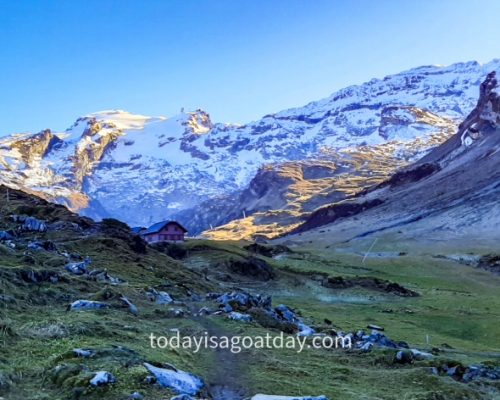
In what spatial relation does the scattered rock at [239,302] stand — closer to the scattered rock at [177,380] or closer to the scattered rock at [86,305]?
the scattered rock at [86,305]

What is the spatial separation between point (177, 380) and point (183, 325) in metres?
12.1

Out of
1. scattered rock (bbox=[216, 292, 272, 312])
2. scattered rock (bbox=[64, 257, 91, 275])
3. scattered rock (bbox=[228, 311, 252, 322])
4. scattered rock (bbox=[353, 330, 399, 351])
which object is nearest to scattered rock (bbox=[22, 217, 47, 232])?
scattered rock (bbox=[64, 257, 91, 275])

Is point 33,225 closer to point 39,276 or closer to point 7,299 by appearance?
point 39,276

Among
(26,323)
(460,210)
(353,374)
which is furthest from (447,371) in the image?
(460,210)

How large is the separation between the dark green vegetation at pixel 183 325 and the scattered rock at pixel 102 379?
0.76 feet

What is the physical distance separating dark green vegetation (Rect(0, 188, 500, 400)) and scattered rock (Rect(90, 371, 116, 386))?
23 centimetres

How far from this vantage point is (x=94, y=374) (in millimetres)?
18516

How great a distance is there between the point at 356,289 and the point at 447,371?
55.9 m

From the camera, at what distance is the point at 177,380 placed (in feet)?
65.3

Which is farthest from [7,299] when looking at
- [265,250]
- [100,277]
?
[265,250]

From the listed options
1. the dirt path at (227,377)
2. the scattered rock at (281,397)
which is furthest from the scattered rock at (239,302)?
the scattered rock at (281,397)

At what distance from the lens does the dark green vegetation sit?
67.3 feet

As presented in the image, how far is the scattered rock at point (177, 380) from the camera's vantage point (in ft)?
63.6

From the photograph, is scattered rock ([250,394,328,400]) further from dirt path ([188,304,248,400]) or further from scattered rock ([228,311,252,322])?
scattered rock ([228,311,252,322])
